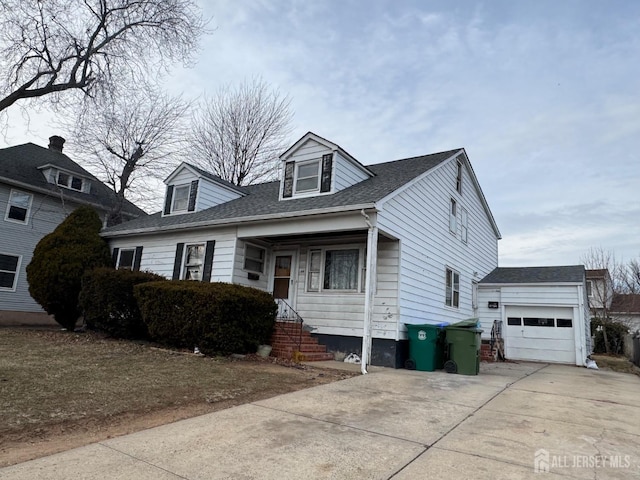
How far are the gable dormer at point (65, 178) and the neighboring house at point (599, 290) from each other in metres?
28.9

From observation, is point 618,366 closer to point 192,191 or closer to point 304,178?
point 304,178

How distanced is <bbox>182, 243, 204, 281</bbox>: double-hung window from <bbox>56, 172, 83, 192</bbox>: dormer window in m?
10.9

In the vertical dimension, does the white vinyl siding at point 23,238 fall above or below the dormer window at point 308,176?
below

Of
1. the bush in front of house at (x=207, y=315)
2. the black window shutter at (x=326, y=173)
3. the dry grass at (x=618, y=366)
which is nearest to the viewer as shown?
the bush in front of house at (x=207, y=315)

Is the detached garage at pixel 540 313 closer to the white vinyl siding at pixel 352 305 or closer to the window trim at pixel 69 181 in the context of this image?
the white vinyl siding at pixel 352 305

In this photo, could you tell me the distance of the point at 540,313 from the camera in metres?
14.6

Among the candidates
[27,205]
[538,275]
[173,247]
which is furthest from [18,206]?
[538,275]

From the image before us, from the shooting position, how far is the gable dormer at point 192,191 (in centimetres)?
1423

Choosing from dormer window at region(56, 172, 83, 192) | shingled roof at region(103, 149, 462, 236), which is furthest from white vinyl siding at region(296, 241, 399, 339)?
dormer window at region(56, 172, 83, 192)

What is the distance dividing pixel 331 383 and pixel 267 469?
3.98m

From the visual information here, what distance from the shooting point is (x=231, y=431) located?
391cm

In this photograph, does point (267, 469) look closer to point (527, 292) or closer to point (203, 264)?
point (203, 264)

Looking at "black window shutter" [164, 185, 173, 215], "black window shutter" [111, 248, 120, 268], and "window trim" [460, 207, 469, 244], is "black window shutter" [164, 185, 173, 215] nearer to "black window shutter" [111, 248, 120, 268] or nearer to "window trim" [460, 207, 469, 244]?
"black window shutter" [111, 248, 120, 268]

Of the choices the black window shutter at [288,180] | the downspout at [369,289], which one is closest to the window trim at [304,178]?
the black window shutter at [288,180]
